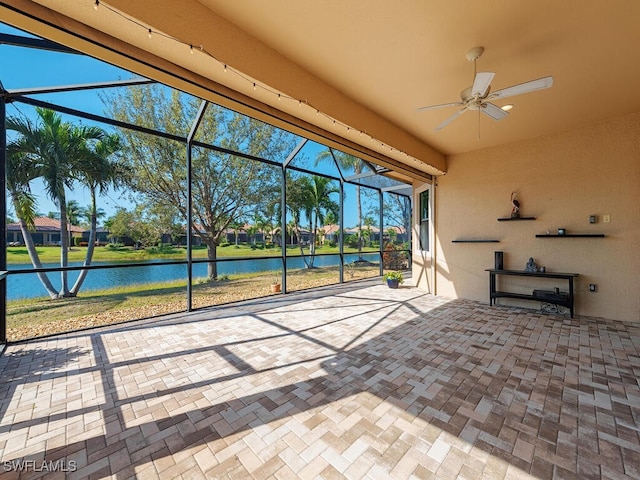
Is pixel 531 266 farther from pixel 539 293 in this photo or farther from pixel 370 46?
pixel 370 46

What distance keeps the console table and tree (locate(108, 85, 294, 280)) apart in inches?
245

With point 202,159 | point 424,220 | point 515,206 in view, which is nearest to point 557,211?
point 515,206

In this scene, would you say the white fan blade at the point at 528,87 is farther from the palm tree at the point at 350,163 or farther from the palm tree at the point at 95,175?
the palm tree at the point at 95,175

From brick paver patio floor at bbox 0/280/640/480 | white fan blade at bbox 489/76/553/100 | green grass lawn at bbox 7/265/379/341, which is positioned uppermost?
white fan blade at bbox 489/76/553/100

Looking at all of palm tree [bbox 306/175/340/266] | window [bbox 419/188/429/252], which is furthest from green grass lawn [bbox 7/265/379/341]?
window [bbox 419/188/429/252]

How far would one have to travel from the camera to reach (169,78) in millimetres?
2371

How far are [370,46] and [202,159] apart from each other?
22.5 feet

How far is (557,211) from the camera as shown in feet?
15.1

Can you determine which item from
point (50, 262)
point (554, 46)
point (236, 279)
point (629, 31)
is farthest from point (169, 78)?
point (236, 279)

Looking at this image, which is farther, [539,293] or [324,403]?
[539,293]

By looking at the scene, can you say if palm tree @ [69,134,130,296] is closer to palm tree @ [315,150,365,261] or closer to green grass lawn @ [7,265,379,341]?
green grass lawn @ [7,265,379,341]

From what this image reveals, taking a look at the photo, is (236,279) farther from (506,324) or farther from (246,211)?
(506,324)

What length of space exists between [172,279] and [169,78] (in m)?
6.29

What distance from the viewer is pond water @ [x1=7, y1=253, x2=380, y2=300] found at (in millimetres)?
4280
